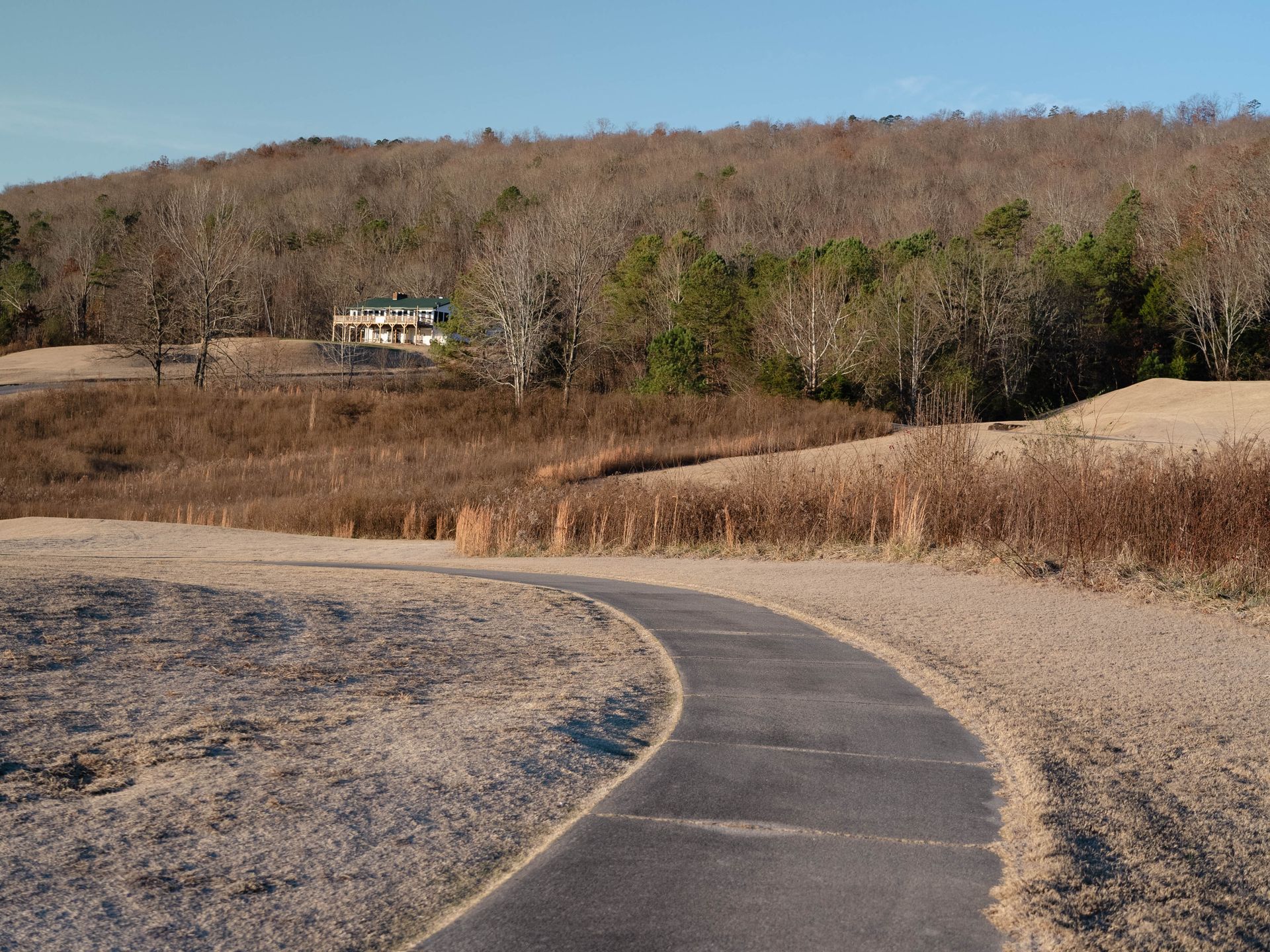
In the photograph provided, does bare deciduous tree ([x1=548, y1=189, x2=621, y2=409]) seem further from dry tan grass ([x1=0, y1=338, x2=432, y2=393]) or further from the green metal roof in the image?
the green metal roof

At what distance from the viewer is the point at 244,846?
4258 mm

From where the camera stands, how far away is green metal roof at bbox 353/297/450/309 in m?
96.6

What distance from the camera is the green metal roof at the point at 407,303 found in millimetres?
96562

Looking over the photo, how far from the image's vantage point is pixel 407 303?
97000 millimetres

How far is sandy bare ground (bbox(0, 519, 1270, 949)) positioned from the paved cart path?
9.8 inches

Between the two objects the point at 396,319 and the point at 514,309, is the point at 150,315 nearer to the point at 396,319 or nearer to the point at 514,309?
the point at 514,309

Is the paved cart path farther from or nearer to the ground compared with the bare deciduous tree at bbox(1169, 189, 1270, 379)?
nearer to the ground

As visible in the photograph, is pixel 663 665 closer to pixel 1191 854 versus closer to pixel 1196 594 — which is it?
pixel 1191 854

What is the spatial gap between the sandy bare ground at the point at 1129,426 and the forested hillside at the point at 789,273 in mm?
4543

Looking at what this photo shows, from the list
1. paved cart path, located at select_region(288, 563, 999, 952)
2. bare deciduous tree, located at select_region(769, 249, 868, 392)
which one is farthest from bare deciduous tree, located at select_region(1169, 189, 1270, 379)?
paved cart path, located at select_region(288, 563, 999, 952)

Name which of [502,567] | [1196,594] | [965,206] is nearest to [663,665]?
[1196,594]

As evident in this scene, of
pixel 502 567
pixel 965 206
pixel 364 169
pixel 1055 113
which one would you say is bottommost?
pixel 502 567

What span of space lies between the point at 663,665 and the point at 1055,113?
159643mm

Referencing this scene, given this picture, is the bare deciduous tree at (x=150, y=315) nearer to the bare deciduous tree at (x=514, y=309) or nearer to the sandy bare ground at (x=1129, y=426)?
the bare deciduous tree at (x=514, y=309)
